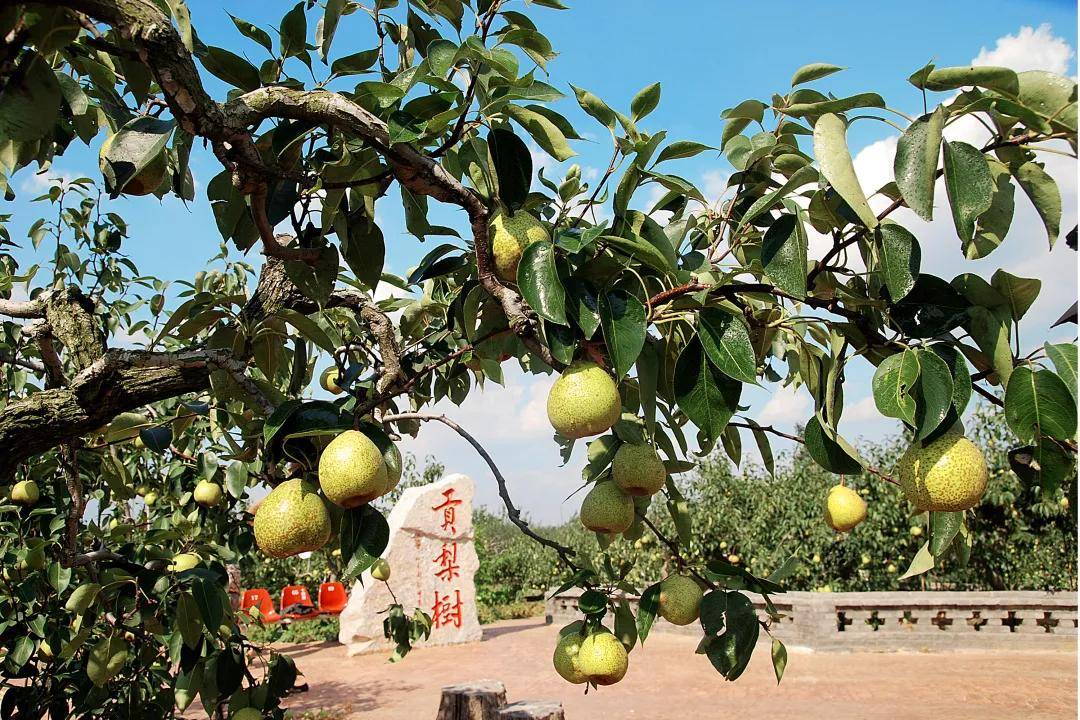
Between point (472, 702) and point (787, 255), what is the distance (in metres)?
2.76

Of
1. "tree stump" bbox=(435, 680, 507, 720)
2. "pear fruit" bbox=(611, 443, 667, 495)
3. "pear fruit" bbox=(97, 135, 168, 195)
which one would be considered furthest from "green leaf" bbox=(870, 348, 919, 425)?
"tree stump" bbox=(435, 680, 507, 720)

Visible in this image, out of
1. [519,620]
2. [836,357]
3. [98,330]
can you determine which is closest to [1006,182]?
[836,357]

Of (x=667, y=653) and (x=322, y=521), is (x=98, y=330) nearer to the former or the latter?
(x=322, y=521)

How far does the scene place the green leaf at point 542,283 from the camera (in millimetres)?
1145

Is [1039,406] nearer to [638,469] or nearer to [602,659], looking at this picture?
[638,469]

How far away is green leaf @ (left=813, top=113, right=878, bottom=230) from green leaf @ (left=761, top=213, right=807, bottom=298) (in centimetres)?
12

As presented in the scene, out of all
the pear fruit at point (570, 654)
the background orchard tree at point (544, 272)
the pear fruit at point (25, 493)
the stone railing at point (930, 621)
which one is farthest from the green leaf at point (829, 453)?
the stone railing at point (930, 621)

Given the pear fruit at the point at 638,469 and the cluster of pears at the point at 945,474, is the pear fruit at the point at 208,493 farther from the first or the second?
the cluster of pears at the point at 945,474

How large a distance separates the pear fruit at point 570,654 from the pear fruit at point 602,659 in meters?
0.02

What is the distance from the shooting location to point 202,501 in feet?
10.5

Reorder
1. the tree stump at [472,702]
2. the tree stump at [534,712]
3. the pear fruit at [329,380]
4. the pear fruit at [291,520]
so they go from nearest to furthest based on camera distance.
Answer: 1. the pear fruit at [291,520]
2. the tree stump at [534,712]
3. the pear fruit at [329,380]
4. the tree stump at [472,702]

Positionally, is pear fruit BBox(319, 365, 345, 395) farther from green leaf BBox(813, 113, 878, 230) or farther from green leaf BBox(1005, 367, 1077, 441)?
green leaf BBox(1005, 367, 1077, 441)

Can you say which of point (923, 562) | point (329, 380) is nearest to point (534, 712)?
point (329, 380)

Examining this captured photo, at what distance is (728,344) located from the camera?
1.13 metres
